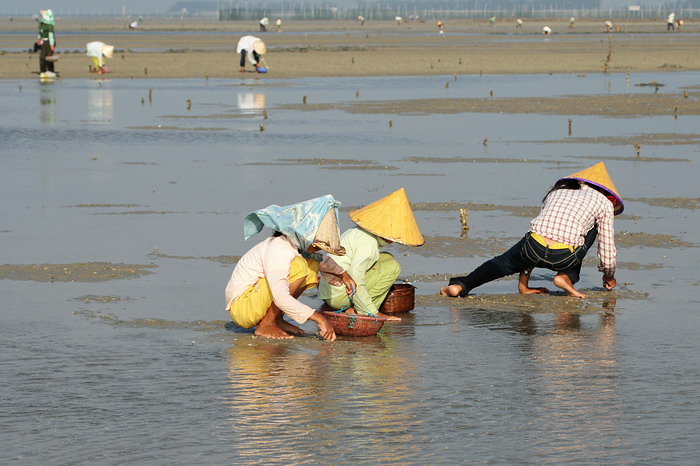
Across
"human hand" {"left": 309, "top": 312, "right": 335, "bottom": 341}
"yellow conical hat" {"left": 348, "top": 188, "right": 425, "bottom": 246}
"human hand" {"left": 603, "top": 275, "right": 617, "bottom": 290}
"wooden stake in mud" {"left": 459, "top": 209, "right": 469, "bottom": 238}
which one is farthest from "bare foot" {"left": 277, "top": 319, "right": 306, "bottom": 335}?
"wooden stake in mud" {"left": 459, "top": 209, "right": 469, "bottom": 238}

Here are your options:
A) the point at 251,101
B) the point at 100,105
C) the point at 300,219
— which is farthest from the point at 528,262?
the point at 251,101

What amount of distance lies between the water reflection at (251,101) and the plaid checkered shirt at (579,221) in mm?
20656

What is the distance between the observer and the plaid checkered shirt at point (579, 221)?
9.83 metres

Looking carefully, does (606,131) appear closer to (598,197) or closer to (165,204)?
(165,204)

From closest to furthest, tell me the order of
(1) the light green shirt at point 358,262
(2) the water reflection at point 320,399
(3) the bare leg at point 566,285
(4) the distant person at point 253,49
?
(2) the water reflection at point 320,399, (1) the light green shirt at point 358,262, (3) the bare leg at point 566,285, (4) the distant person at point 253,49

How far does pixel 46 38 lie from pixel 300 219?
122 ft

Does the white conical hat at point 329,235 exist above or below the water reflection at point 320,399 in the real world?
above

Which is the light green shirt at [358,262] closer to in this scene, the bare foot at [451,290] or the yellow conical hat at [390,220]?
the yellow conical hat at [390,220]

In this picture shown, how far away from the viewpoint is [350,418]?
6.68 m

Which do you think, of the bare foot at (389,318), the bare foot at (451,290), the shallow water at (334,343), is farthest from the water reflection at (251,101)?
the bare foot at (389,318)

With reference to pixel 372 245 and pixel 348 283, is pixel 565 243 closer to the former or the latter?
pixel 372 245

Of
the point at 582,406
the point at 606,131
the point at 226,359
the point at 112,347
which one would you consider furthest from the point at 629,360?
the point at 606,131

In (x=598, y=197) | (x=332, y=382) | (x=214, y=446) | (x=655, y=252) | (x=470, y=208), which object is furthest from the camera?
(x=470, y=208)

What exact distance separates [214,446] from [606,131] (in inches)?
751
